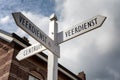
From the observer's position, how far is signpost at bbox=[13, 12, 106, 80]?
14.5 feet

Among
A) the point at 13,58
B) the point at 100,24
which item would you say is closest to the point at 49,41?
the point at 100,24

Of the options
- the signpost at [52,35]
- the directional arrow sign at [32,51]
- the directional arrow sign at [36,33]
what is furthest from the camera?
the directional arrow sign at [32,51]

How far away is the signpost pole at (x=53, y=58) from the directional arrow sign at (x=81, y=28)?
0.49 ft

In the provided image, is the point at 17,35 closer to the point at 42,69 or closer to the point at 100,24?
the point at 42,69

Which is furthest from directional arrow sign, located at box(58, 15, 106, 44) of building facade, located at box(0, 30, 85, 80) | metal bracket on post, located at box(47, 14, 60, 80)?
building facade, located at box(0, 30, 85, 80)

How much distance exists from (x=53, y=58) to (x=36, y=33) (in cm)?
60

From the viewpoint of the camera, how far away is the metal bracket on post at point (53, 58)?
4.46 meters

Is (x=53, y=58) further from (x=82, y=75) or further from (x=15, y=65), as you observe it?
(x=82, y=75)

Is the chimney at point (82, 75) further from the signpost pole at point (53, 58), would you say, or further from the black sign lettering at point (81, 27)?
the black sign lettering at point (81, 27)

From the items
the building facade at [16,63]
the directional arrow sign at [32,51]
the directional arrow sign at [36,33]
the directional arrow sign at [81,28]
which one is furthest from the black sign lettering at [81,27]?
the building facade at [16,63]

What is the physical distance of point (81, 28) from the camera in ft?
15.7

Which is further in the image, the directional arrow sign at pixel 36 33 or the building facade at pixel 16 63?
the building facade at pixel 16 63

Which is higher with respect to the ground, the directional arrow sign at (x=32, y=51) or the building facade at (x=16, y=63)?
the building facade at (x=16, y=63)

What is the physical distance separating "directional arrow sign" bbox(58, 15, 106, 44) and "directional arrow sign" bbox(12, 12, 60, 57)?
9.7 inches
